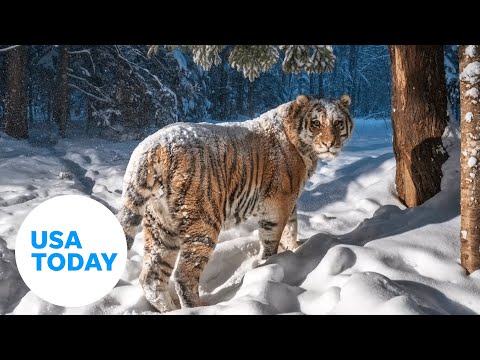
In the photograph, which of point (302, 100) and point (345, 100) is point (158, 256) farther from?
point (345, 100)

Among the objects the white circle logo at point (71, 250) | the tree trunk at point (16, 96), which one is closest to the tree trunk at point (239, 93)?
the tree trunk at point (16, 96)

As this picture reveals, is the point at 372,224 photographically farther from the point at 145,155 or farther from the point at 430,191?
the point at 145,155

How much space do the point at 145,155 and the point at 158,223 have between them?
0.50 m

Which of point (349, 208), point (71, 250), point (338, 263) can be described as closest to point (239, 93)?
point (349, 208)

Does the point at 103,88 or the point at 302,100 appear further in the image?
the point at 103,88

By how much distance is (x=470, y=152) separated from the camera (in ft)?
7.95

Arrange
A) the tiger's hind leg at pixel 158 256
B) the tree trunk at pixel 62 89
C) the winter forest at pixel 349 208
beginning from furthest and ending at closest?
the tree trunk at pixel 62 89, the tiger's hind leg at pixel 158 256, the winter forest at pixel 349 208

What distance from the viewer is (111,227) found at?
7.49ft

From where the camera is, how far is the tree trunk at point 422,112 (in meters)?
3.59

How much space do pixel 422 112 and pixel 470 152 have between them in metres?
1.30

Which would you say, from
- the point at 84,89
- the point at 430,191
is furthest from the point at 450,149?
the point at 84,89

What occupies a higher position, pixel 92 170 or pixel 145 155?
pixel 145 155

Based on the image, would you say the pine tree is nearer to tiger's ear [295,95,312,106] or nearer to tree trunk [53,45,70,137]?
tiger's ear [295,95,312,106]

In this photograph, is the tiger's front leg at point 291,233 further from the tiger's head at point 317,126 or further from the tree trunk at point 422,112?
the tree trunk at point 422,112
